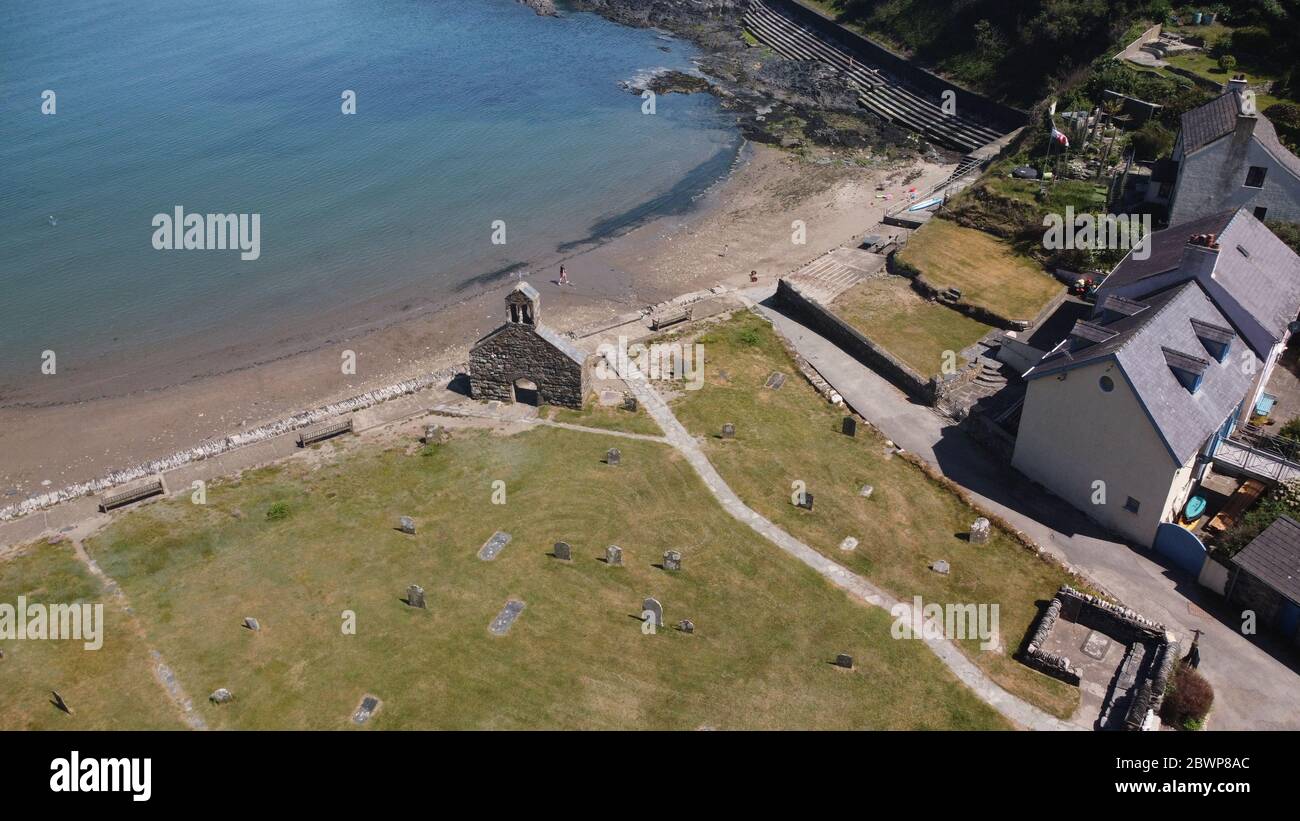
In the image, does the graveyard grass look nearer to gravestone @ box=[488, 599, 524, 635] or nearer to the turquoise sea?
gravestone @ box=[488, 599, 524, 635]

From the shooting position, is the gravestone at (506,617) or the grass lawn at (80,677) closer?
the grass lawn at (80,677)

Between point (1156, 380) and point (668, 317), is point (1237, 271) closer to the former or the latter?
point (1156, 380)

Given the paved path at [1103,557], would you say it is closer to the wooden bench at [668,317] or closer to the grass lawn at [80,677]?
the wooden bench at [668,317]

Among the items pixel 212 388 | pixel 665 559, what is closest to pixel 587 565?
pixel 665 559

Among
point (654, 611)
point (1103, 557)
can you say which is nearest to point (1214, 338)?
point (1103, 557)

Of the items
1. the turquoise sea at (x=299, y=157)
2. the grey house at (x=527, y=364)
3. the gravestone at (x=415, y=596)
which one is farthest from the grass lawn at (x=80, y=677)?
the turquoise sea at (x=299, y=157)
